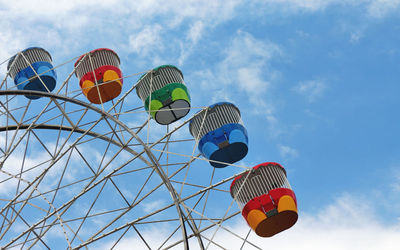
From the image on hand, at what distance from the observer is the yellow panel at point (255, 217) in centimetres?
1504

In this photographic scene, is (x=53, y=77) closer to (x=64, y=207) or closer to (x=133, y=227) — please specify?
(x=64, y=207)

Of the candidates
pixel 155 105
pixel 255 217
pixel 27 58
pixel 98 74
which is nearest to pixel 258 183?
pixel 255 217

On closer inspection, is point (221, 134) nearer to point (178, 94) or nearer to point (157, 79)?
point (178, 94)

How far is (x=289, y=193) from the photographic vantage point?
50.2ft

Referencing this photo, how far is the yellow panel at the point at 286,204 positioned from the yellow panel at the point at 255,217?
565mm

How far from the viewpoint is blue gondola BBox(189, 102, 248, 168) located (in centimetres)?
1627

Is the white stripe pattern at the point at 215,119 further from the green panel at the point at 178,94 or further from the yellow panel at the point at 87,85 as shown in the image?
the yellow panel at the point at 87,85

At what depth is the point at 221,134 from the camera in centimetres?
1636

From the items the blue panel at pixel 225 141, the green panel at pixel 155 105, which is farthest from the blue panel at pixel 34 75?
the blue panel at pixel 225 141

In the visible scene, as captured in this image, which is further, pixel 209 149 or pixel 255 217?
pixel 209 149

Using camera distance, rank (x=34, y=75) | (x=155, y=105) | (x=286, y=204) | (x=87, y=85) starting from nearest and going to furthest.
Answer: (x=286, y=204) < (x=87, y=85) < (x=155, y=105) < (x=34, y=75)

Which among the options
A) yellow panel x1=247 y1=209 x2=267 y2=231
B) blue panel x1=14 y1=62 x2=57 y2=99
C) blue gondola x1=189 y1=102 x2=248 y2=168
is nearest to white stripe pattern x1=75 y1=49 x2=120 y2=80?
blue panel x1=14 y1=62 x2=57 y2=99

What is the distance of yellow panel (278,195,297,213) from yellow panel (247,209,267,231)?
22.2 inches

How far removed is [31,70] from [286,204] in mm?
9730
